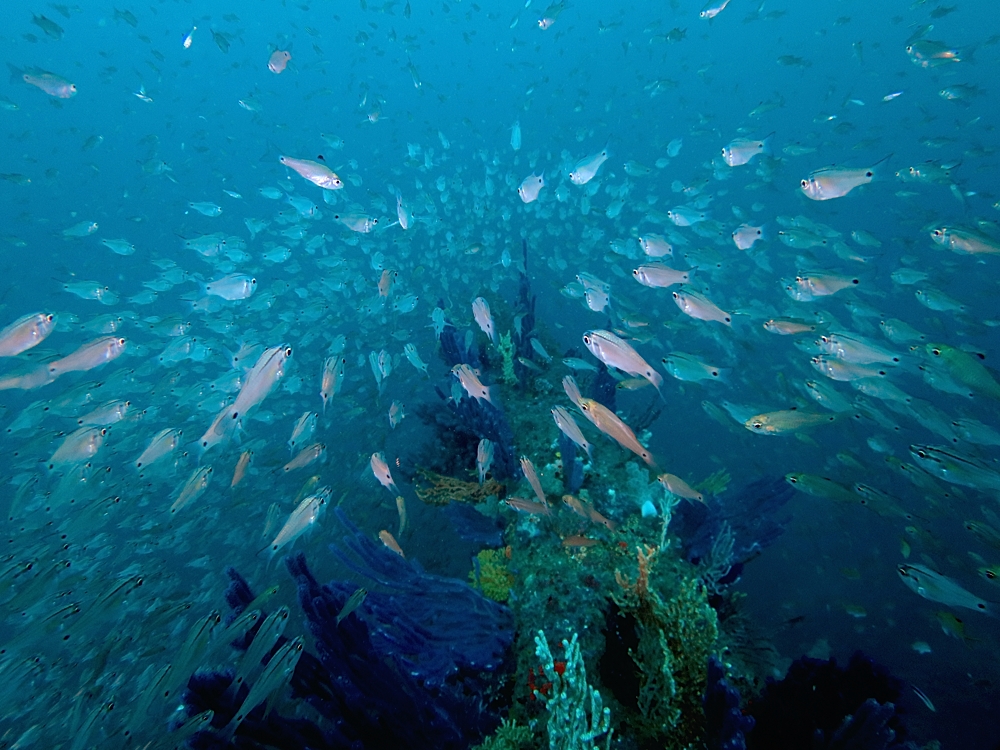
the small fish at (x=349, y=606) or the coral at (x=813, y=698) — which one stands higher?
the small fish at (x=349, y=606)

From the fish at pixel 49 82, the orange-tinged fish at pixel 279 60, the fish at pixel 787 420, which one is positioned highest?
the fish at pixel 49 82

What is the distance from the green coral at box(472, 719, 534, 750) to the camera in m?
2.87

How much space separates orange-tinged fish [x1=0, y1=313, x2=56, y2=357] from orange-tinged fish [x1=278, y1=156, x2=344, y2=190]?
11.1 ft

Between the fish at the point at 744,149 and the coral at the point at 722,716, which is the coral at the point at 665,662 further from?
the fish at the point at 744,149

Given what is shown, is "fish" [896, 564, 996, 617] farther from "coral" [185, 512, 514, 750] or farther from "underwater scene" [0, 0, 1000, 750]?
"coral" [185, 512, 514, 750]

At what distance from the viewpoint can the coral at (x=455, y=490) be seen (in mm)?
5605

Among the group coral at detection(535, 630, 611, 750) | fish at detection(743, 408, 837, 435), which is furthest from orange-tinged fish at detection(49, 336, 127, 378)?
fish at detection(743, 408, 837, 435)

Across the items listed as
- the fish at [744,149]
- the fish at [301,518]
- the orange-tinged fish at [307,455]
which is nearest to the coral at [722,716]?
the fish at [301,518]

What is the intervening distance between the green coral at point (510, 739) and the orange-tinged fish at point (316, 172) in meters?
6.40

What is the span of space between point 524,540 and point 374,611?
5.45ft

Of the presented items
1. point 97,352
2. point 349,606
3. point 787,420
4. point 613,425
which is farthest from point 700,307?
point 97,352

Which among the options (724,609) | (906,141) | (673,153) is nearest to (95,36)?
(673,153)

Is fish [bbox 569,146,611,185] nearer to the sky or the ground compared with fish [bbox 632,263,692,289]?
nearer to the sky

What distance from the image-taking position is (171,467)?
26.8 ft
